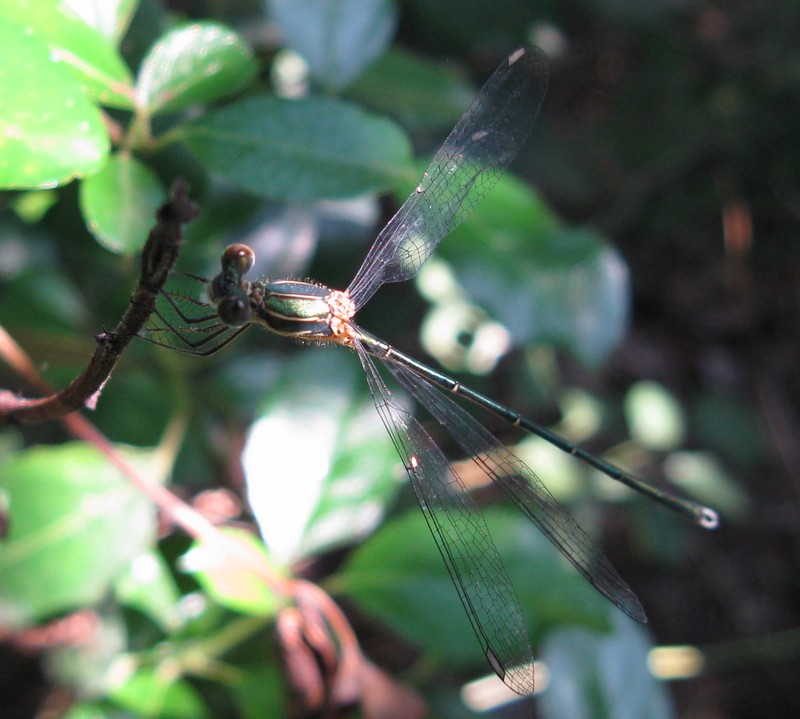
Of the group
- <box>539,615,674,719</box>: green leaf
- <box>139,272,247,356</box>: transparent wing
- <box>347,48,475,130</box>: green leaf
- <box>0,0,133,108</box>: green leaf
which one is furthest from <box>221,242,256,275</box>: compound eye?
<box>539,615,674,719</box>: green leaf

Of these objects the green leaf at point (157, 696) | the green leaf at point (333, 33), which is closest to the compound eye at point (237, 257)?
the green leaf at point (333, 33)

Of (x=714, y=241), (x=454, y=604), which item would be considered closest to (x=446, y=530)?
(x=454, y=604)

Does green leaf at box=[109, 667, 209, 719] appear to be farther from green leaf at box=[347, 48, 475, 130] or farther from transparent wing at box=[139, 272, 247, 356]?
green leaf at box=[347, 48, 475, 130]

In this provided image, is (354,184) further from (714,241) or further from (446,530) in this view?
(714,241)

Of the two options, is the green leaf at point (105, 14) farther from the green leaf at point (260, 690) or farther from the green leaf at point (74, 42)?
the green leaf at point (260, 690)

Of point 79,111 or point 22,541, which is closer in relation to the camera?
point 79,111

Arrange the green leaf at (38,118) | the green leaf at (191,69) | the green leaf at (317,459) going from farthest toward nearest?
the green leaf at (317,459) → the green leaf at (191,69) → the green leaf at (38,118)
